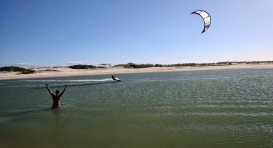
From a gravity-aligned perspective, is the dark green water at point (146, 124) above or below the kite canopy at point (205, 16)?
below

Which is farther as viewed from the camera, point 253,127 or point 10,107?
point 10,107

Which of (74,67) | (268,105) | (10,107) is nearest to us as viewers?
(268,105)

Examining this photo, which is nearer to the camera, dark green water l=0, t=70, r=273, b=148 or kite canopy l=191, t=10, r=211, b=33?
dark green water l=0, t=70, r=273, b=148

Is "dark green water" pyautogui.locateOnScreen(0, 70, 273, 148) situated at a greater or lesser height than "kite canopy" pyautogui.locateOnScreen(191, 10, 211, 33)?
lesser

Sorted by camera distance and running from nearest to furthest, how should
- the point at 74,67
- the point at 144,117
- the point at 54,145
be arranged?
the point at 54,145, the point at 144,117, the point at 74,67

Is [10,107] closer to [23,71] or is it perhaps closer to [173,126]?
[173,126]

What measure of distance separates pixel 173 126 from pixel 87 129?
299cm

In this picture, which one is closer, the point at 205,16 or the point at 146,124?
the point at 146,124

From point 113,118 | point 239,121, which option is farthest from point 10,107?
point 239,121

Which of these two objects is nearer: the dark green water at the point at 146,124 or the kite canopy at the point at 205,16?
the dark green water at the point at 146,124

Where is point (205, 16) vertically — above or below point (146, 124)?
above

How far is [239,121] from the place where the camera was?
11195mm

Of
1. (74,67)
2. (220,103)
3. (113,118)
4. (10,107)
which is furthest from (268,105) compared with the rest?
(74,67)

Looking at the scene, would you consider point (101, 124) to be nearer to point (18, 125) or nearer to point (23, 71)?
point (18, 125)
